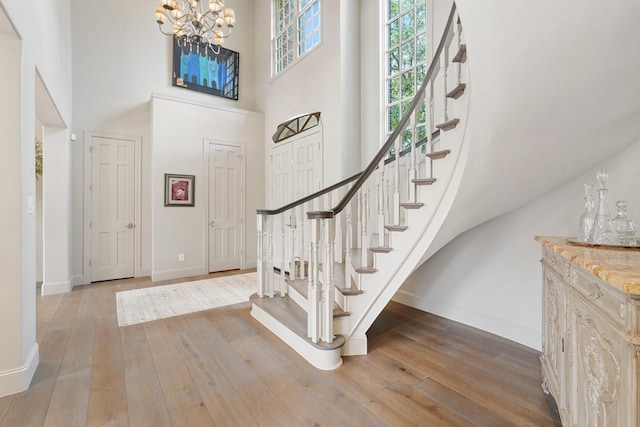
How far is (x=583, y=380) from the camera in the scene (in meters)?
1.21

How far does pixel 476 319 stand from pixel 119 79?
6376mm

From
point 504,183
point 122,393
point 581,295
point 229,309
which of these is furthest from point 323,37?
point 122,393

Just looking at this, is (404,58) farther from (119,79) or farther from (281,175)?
(119,79)

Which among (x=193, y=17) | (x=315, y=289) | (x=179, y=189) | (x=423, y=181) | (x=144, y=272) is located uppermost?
(x=193, y=17)

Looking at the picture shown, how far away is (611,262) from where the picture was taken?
1086 millimetres

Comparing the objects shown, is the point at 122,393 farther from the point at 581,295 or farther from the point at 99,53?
the point at 99,53

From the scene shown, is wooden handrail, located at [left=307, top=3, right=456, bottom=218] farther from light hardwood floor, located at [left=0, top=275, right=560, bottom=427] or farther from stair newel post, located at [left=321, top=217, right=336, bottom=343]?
light hardwood floor, located at [left=0, top=275, right=560, bottom=427]

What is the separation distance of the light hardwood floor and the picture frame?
456cm

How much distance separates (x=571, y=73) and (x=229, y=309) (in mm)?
3625

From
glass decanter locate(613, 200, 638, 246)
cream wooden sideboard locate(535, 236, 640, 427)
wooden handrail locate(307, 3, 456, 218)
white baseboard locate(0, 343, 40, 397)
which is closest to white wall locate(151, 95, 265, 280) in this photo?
white baseboard locate(0, 343, 40, 397)

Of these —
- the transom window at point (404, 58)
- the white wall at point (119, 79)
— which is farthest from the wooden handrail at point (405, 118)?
the white wall at point (119, 79)

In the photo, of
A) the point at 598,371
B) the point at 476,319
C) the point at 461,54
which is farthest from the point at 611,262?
the point at 476,319

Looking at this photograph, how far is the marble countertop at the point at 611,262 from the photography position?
2.76 ft

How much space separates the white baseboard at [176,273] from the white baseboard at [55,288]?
1068 mm
